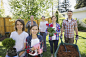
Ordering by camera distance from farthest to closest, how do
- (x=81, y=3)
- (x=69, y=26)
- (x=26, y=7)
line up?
(x=81, y=3)
(x=26, y=7)
(x=69, y=26)

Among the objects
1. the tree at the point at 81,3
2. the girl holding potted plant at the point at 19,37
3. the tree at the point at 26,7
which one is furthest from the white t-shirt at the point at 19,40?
the tree at the point at 81,3

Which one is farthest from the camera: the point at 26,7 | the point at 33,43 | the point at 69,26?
the point at 26,7

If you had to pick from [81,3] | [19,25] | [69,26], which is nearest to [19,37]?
[19,25]

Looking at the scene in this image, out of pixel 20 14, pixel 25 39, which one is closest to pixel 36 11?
pixel 20 14

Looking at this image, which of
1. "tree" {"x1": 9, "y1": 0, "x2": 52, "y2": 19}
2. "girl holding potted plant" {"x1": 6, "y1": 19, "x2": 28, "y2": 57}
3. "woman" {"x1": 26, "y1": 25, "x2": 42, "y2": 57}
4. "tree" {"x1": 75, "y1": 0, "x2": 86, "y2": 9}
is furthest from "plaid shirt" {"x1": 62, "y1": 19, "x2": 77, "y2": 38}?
"tree" {"x1": 75, "y1": 0, "x2": 86, "y2": 9}

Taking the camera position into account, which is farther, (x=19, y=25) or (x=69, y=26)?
(x=69, y=26)

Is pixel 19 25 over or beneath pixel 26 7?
beneath

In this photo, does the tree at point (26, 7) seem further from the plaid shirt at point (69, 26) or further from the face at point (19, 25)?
the face at point (19, 25)

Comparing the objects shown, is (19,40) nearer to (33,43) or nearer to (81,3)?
(33,43)


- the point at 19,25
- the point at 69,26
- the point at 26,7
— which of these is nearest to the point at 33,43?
the point at 19,25

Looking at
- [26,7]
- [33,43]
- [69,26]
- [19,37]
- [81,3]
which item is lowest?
[33,43]

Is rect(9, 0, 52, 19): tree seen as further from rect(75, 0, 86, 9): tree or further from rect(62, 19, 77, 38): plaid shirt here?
rect(75, 0, 86, 9): tree

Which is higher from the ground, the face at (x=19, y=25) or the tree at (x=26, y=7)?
the tree at (x=26, y=7)

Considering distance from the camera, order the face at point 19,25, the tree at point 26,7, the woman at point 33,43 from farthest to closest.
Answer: the tree at point 26,7
the face at point 19,25
the woman at point 33,43
